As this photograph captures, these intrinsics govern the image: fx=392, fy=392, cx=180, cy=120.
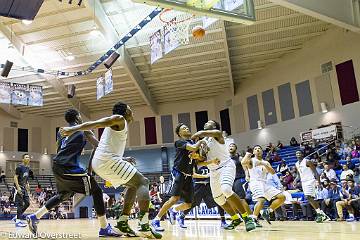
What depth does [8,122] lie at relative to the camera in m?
27.7

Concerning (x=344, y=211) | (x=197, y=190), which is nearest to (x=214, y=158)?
(x=197, y=190)

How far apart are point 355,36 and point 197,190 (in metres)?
13.9

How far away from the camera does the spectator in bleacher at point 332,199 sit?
418 inches

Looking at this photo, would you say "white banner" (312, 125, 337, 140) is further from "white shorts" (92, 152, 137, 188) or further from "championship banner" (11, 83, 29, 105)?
"white shorts" (92, 152, 137, 188)

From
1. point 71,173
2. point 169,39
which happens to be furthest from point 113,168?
point 169,39

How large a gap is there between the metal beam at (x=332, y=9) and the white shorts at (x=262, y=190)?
6.49 metres

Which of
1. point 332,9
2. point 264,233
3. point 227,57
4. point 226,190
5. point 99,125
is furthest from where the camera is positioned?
point 227,57

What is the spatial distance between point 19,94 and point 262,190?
14642 mm

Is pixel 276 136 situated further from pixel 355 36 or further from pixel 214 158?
pixel 214 158

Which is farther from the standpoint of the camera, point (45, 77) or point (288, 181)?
point (45, 77)

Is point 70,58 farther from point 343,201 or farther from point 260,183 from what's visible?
point 260,183

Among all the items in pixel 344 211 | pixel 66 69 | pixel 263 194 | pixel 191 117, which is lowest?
pixel 344 211

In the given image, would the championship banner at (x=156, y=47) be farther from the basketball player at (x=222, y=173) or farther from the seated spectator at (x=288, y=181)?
the basketball player at (x=222, y=173)

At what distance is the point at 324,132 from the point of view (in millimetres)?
18719
